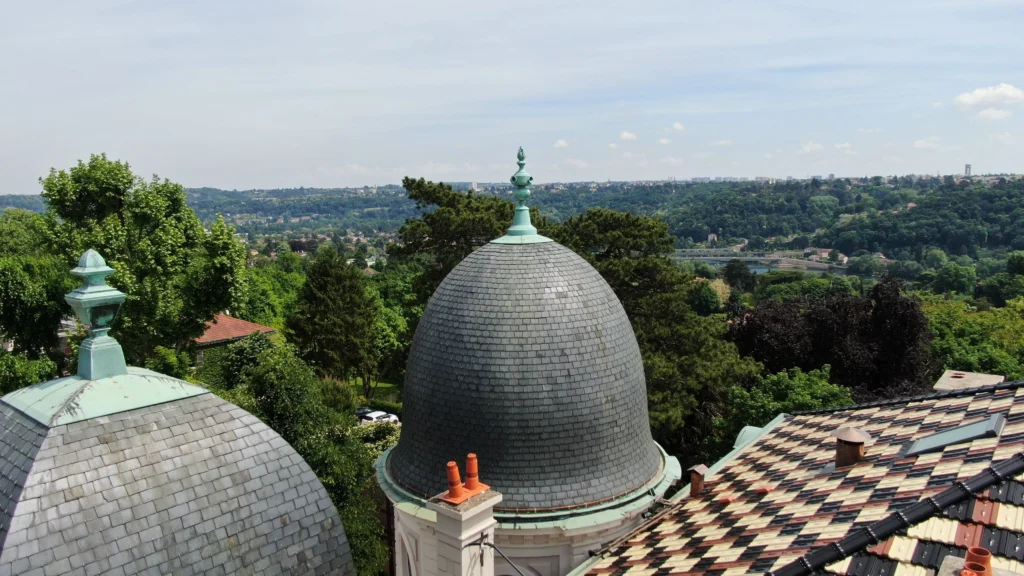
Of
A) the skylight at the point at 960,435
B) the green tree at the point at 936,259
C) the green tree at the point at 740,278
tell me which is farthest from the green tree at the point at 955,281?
the skylight at the point at 960,435

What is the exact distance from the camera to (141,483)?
6.91 meters

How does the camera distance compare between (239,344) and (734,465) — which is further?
(239,344)

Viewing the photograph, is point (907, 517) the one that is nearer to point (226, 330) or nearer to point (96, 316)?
point (96, 316)

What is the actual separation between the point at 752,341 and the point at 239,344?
88.7 feet

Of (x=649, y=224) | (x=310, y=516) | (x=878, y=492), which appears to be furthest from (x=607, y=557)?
(x=649, y=224)

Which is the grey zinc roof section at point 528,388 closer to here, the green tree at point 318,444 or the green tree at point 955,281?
the green tree at point 318,444

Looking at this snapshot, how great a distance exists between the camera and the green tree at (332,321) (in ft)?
154

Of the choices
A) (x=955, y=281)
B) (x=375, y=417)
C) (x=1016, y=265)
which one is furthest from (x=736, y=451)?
(x=955, y=281)

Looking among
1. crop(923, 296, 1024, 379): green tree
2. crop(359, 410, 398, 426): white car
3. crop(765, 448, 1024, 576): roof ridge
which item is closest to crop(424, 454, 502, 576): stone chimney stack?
crop(765, 448, 1024, 576): roof ridge

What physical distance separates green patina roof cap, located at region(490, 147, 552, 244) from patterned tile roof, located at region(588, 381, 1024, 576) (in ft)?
24.9

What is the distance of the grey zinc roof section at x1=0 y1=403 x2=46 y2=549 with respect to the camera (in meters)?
6.43

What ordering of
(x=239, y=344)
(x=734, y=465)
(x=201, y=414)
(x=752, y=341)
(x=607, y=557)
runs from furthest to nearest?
(x=752, y=341) < (x=239, y=344) < (x=734, y=465) < (x=607, y=557) < (x=201, y=414)

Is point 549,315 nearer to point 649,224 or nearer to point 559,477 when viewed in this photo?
point 559,477

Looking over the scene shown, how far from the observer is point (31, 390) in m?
7.69
